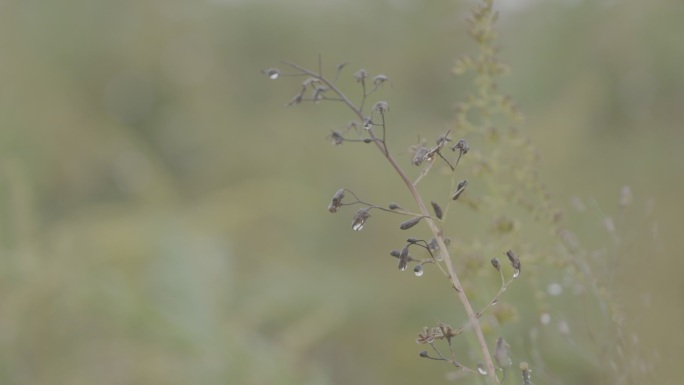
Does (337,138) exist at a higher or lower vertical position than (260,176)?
lower

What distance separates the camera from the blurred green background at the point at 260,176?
1.69m

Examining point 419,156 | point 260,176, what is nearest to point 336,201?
point 419,156

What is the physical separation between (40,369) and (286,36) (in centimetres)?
178

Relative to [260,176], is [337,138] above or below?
below

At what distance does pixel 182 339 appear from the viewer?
1594mm

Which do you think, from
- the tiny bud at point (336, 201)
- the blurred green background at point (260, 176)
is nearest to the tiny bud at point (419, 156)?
the tiny bud at point (336, 201)

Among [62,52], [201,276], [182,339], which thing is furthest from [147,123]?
[182,339]

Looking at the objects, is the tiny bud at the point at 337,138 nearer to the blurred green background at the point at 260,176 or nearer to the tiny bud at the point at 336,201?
the tiny bud at the point at 336,201

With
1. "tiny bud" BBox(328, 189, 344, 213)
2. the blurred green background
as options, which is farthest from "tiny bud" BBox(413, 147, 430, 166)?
the blurred green background

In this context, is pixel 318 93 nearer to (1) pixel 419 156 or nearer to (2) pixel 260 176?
(1) pixel 419 156

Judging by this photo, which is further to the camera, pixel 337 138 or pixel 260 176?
pixel 260 176

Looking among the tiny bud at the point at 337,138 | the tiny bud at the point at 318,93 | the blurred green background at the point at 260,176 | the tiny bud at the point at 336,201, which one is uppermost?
the blurred green background at the point at 260,176

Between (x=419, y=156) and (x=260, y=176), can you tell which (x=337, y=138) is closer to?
(x=419, y=156)

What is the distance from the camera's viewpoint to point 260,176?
2807 mm
